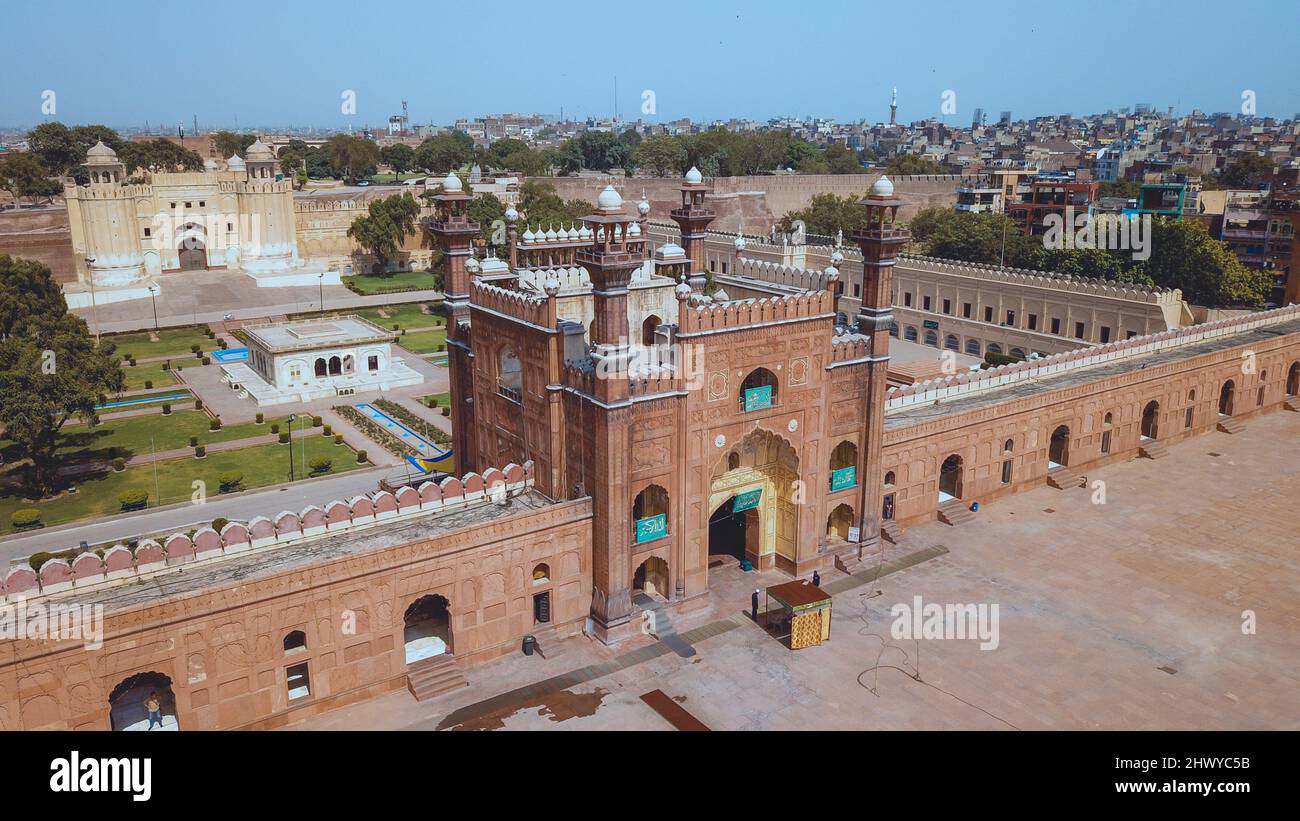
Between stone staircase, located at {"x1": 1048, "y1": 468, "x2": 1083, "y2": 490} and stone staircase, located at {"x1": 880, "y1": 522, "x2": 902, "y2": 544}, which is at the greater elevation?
stone staircase, located at {"x1": 1048, "y1": 468, "x2": 1083, "y2": 490}

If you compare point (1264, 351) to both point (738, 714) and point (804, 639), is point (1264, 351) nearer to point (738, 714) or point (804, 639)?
point (804, 639)

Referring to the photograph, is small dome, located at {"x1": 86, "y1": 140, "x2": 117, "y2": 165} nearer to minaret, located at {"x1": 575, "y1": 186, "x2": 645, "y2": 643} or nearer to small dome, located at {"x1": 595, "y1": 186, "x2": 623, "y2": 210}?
minaret, located at {"x1": 575, "y1": 186, "x2": 645, "y2": 643}

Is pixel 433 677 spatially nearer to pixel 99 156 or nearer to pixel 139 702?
pixel 139 702

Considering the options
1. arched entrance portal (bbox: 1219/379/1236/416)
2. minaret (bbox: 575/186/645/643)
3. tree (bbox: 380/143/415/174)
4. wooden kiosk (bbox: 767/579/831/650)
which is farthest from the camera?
tree (bbox: 380/143/415/174)

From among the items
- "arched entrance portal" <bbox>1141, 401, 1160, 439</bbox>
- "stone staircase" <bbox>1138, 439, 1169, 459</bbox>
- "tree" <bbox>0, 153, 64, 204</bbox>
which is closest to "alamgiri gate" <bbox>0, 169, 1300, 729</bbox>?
"stone staircase" <bbox>1138, 439, 1169, 459</bbox>

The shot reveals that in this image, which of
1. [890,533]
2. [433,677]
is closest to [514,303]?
[433,677]
